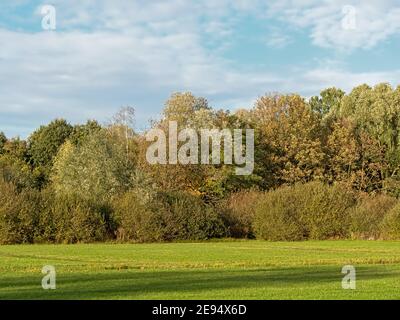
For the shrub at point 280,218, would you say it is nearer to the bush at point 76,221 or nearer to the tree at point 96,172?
the tree at point 96,172

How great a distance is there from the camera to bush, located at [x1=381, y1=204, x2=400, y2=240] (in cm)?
5550

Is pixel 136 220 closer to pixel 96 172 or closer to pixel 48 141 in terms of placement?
pixel 96 172

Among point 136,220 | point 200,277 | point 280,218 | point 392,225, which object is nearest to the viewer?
point 200,277

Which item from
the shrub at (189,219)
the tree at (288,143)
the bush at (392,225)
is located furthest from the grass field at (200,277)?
the tree at (288,143)

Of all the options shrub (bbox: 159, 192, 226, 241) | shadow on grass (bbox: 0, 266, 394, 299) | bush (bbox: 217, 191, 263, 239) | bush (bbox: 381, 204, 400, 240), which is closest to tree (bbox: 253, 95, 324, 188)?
bush (bbox: 217, 191, 263, 239)

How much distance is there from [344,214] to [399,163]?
19.8 m

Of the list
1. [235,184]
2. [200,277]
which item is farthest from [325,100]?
[200,277]

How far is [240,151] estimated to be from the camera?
6962cm

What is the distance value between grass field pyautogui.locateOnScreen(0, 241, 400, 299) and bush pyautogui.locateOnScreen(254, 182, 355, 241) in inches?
831

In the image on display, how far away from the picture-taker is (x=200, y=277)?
23141 mm

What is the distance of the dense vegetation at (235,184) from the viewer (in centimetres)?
5447

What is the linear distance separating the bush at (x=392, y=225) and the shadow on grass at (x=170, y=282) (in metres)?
29.4

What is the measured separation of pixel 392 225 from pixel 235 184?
1718cm
